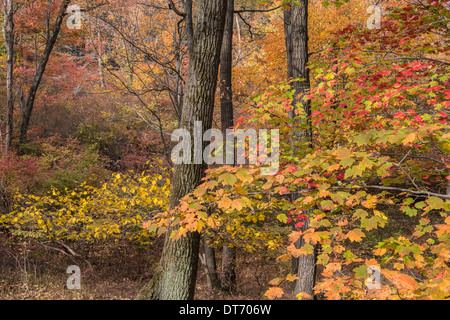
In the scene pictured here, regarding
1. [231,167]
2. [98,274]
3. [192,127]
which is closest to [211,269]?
[98,274]

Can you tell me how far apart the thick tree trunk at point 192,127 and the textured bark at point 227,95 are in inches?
119

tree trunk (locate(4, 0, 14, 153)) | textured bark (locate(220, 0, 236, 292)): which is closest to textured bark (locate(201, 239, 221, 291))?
textured bark (locate(220, 0, 236, 292))

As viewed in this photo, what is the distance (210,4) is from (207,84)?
3.15 feet

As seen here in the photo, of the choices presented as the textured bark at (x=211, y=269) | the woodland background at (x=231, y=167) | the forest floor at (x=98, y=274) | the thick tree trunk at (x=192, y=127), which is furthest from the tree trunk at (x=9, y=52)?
the thick tree trunk at (x=192, y=127)

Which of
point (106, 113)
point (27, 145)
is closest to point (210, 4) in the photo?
point (27, 145)

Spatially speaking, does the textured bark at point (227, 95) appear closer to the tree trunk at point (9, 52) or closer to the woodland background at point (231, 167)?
the woodland background at point (231, 167)

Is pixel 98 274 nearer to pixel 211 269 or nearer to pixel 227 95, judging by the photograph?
pixel 211 269

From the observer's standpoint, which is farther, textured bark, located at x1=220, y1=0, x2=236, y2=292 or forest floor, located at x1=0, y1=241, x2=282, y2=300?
textured bark, located at x1=220, y1=0, x2=236, y2=292

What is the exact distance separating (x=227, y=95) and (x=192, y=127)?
12.0 ft

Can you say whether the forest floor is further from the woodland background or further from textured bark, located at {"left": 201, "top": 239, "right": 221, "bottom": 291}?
textured bark, located at {"left": 201, "top": 239, "right": 221, "bottom": 291}

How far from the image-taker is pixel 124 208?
20.3 feet

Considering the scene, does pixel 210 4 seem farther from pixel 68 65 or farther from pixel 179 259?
pixel 68 65

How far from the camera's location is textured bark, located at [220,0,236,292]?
7.50m

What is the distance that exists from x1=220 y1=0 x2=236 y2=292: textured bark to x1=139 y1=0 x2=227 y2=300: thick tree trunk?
302cm
